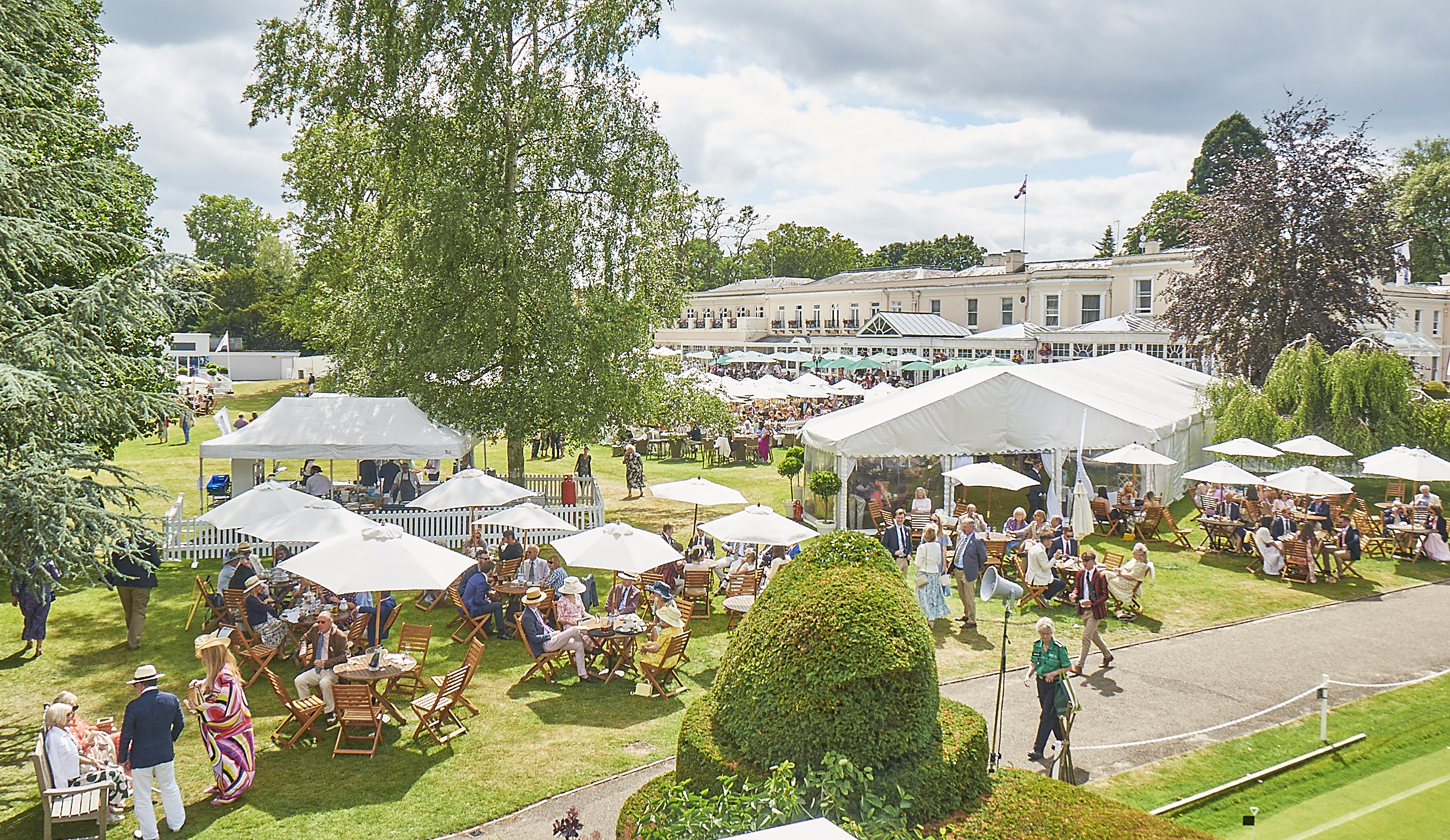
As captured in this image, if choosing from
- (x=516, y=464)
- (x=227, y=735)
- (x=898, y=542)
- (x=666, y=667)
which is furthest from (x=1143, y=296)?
(x=227, y=735)

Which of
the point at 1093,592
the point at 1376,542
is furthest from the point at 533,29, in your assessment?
the point at 1376,542

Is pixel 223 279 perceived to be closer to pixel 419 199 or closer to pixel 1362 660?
pixel 419 199

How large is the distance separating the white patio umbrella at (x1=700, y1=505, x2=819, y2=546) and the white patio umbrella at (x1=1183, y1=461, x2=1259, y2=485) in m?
9.73

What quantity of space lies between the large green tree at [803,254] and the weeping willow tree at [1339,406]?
258 feet

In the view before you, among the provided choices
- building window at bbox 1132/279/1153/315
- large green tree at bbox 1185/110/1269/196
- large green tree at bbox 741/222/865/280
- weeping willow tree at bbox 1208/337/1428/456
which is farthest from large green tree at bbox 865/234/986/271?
weeping willow tree at bbox 1208/337/1428/456

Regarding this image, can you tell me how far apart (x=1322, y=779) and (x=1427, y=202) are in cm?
6665

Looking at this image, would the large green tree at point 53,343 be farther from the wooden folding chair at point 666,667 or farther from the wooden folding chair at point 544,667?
the wooden folding chair at point 666,667

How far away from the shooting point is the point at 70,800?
7.40 metres

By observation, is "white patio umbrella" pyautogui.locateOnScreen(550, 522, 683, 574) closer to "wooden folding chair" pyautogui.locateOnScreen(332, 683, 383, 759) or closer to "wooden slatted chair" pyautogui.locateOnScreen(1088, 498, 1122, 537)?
"wooden folding chair" pyautogui.locateOnScreen(332, 683, 383, 759)

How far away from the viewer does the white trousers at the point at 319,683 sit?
9641 millimetres

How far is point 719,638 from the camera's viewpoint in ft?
43.2

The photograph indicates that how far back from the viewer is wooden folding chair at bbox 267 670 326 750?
369 inches

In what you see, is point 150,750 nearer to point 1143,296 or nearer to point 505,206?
point 505,206

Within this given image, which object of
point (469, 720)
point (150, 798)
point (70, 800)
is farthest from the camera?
point (469, 720)
